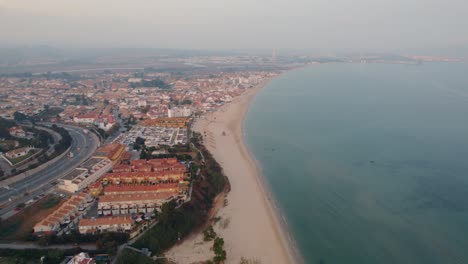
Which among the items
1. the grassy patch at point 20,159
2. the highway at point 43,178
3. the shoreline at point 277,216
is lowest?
the shoreline at point 277,216

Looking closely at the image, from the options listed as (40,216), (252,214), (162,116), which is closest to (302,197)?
(252,214)

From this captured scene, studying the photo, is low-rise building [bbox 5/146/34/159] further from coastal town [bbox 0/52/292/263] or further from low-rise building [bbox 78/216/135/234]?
low-rise building [bbox 78/216/135/234]

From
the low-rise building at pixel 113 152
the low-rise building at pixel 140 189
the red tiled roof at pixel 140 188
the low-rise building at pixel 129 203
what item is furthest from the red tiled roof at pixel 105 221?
the low-rise building at pixel 113 152

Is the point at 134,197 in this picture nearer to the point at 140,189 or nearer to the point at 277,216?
the point at 140,189

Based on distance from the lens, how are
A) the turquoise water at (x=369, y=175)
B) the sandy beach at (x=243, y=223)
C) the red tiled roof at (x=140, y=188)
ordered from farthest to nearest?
the red tiled roof at (x=140, y=188) → the turquoise water at (x=369, y=175) → the sandy beach at (x=243, y=223)

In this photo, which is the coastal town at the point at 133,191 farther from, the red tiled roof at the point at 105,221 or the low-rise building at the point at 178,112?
the low-rise building at the point at 178,112

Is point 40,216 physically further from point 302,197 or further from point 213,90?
point 213,90

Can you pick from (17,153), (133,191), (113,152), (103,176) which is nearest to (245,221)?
(133,191)
